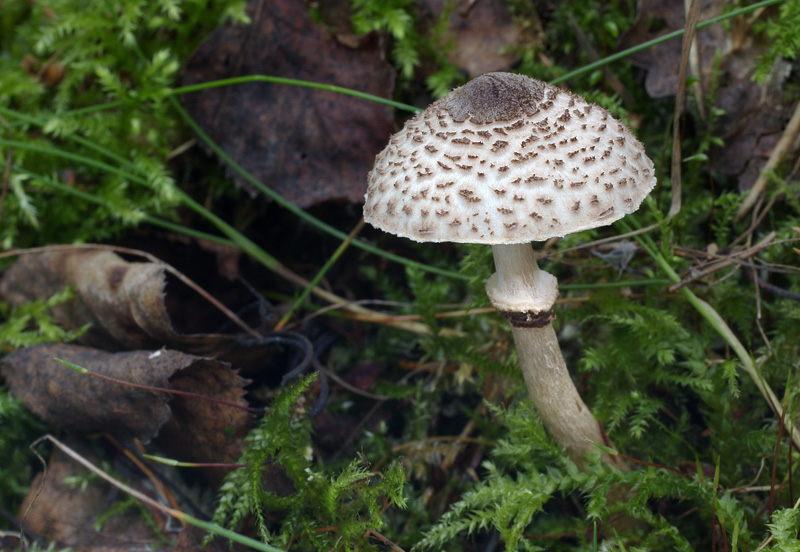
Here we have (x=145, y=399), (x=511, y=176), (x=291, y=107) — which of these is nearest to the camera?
(x=511, y=176)

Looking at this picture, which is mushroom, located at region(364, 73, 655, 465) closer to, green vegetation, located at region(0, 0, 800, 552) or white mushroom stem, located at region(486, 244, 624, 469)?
white mushroom stem, located at region(486, 244, 624, 469)

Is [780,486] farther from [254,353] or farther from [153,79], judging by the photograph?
[153,79]

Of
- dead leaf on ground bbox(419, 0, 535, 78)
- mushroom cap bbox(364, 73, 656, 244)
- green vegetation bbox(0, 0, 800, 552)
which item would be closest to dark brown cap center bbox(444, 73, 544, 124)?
mushroom cap bbox(364, 73, 656, 244)

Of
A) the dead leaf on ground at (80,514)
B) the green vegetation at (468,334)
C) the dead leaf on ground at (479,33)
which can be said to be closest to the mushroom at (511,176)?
the green vegetation at (468,334)

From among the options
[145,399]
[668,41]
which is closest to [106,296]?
[145,399]

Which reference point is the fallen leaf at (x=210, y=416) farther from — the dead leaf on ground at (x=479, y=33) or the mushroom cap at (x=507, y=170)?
the dead leaf on ground at (x=479, y=33)

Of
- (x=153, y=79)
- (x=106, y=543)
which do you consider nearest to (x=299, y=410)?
(x=106, y=543)

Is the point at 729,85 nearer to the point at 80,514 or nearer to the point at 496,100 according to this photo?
the point at 496,100
